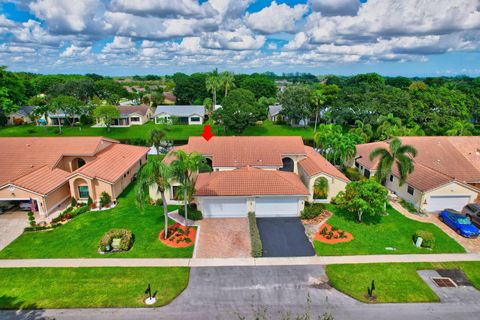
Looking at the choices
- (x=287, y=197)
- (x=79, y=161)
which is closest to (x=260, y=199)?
(x=287, y=197)

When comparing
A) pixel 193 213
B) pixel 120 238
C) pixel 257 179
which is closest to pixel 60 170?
pixel 120 238

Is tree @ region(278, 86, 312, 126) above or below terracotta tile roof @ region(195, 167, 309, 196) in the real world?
above

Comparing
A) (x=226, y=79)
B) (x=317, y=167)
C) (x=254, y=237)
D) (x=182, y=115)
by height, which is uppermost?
(x=226, y=79)

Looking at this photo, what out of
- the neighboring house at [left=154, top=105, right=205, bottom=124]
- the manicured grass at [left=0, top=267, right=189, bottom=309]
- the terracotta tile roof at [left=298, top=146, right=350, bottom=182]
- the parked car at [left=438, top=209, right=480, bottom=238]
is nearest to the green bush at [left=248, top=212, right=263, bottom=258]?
the manicured grass at [left=0, top=267, right=189, bottom=309]

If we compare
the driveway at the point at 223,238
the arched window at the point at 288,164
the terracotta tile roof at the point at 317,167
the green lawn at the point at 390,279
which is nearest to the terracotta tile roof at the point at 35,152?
the driveway at the point at 223,238

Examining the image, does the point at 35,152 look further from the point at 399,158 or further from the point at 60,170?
the point at 399,158

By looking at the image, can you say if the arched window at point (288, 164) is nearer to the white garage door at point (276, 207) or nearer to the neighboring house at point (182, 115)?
the white garage door at point (276, 207)

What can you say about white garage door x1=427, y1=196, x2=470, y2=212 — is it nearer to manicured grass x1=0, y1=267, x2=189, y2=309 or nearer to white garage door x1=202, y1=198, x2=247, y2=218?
white garage door x1=202, y1=198, x2=247, y2=218
